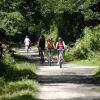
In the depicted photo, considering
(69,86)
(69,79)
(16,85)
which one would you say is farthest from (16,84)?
(69,79)

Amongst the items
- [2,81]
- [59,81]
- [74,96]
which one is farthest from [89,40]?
[74,96]

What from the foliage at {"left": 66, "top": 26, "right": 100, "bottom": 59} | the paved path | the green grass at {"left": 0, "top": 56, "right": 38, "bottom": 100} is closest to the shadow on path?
the paved path

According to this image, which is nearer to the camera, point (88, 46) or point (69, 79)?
point (69, 79)

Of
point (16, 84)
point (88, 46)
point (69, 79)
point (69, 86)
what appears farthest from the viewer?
point (88, 46)

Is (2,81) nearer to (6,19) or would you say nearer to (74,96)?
(74,96)

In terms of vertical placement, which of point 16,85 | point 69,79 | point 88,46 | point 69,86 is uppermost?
point 88,46

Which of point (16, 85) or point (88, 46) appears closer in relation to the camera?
point (16, 85)

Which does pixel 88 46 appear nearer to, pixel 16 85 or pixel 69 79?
pixel 69 79

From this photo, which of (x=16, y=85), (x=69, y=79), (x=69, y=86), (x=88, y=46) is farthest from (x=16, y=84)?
(x=88, y=46)

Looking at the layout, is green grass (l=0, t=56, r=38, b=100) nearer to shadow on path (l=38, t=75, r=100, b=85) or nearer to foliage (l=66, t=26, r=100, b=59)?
shadow on path (l=38, t=75, r=100, b=85)

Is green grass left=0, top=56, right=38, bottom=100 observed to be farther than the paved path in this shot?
No

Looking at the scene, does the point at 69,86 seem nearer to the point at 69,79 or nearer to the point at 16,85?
the point at 16,85

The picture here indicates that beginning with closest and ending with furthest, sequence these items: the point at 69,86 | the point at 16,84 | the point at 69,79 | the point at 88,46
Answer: the point at 16,84 < the point at 69,86 < the point at 69,79 < the point at 88,46

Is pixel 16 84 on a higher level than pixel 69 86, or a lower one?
higher
